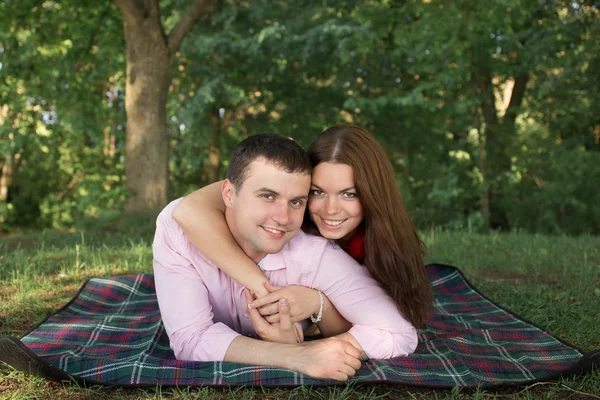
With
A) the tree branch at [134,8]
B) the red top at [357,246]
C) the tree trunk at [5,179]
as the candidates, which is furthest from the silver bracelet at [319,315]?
the tree trunk at [5,179]

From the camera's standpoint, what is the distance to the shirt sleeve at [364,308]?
301 centimetres

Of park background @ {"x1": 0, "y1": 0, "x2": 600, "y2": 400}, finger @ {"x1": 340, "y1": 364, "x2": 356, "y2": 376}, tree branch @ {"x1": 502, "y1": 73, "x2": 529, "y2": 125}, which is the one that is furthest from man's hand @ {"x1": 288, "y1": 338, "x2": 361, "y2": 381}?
tree branch @ {"x1": 502, "y1": 73, "x2": 529, "y2": 125}

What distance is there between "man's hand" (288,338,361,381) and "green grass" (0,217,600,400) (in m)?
0.07

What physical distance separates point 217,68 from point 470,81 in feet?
17.8

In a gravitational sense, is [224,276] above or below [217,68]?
below

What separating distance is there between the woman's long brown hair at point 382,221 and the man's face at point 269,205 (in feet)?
0.99

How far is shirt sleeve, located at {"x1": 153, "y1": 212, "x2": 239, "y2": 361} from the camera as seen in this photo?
2.91m

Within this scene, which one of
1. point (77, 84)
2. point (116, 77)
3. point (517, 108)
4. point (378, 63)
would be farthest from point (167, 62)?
point (517, 108)

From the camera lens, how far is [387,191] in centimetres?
309

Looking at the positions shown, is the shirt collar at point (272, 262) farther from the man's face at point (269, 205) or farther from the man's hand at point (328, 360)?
the man's hand at point (328, 360)

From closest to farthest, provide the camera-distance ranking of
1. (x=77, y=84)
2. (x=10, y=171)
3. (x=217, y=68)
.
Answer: (x=77, y=84), (x=217, y=68), (x=10, y=171)

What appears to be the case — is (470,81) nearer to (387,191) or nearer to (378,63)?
(378,63)

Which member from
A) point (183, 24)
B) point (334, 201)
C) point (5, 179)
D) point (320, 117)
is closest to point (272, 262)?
point (334, 201)

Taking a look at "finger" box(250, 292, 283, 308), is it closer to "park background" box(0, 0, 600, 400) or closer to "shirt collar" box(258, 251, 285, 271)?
"shirt collar" box(258, 251, 285, 271)
